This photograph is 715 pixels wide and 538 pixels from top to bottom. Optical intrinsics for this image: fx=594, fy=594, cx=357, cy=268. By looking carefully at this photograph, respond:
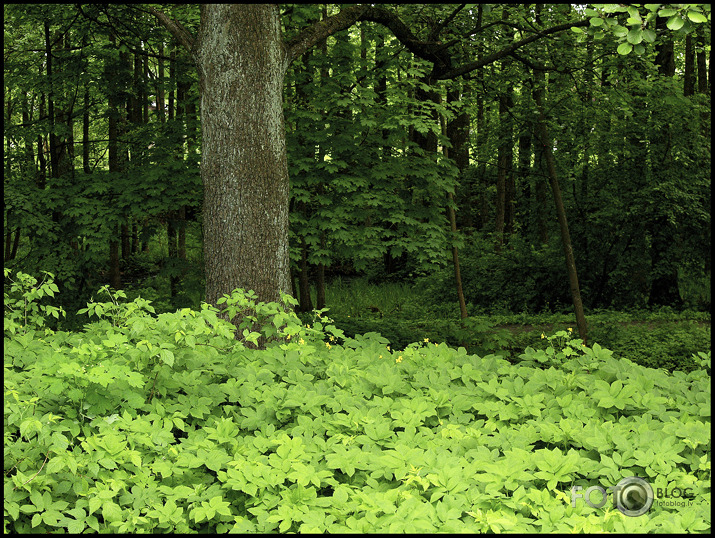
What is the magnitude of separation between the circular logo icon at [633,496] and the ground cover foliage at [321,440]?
0.05 metres

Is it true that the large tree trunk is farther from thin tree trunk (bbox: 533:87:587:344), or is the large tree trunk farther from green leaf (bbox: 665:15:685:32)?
thin tree trunk (bbox: 533:87:587:344)

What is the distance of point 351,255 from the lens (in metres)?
8.20

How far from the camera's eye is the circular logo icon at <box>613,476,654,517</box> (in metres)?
2.63

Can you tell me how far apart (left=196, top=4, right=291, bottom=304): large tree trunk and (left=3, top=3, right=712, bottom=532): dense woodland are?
3 centimetres

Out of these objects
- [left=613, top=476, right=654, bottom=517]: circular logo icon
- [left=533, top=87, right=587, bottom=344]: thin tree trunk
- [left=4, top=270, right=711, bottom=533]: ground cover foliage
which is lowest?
[left=613, top=476, right=654, bottom=517]: circular logo icon

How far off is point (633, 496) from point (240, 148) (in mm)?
4734

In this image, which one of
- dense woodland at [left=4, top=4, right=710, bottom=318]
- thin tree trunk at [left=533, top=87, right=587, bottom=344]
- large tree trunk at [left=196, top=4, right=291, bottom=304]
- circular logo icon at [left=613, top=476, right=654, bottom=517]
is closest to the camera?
circular logo icon at [left=613, top=476, right=654, bottom=517]

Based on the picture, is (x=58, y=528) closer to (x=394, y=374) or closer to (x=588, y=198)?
(x=394, y=374)

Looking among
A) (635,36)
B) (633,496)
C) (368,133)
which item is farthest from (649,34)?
(368,133)

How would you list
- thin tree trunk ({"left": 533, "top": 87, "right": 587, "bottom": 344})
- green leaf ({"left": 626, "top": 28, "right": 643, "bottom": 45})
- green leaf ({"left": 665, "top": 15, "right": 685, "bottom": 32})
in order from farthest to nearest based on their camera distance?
thin tree trunk ({"left": 533, "top": 87, "right": 587, "bottom": 344}) < green leaf ({"left": 626, "top": 28, "right": 643, "bottom": 45}) < green leaf ({"left": 665, "top": 15, "right": 685, "bottom": 32})

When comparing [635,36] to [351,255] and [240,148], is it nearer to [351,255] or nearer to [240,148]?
[240,148]

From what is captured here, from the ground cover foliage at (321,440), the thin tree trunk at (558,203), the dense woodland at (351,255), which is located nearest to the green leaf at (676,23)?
Answer: the dense woodland at (351,255)

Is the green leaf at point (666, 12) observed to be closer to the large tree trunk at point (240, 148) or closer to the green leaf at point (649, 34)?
the green leaf at point (649, 34)

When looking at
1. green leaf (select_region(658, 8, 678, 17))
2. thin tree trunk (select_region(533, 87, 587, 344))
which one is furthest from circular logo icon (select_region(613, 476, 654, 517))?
thin tree trunk (select_region(533, 87, 587, 344))
